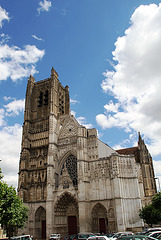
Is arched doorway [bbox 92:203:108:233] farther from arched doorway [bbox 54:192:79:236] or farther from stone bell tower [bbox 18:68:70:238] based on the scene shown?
stone bell tower [bbox 18:68:70:238]

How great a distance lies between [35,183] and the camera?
3238 centimetres

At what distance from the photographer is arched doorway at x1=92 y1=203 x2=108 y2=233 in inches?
1085

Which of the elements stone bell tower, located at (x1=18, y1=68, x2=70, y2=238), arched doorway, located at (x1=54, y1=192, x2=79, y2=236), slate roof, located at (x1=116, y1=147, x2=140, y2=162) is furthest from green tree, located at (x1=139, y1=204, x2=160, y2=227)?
slate roof, located at (x1=116, y1=147, x2=140, y2=162)

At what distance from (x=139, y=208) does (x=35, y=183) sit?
618 inches

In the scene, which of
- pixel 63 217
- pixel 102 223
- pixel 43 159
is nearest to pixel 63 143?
pixel 43 159

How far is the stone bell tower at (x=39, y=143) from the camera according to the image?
31.2m

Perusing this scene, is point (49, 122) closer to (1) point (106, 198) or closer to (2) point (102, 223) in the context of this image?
(1) point (106, 198)

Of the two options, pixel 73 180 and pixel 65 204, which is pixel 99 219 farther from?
pixel 73 180

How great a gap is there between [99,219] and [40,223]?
9.06 meters

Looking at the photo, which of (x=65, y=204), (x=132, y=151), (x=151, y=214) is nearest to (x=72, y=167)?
(x=65, y=204)

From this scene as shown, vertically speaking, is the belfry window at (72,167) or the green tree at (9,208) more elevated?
the belfry window at (72,167)

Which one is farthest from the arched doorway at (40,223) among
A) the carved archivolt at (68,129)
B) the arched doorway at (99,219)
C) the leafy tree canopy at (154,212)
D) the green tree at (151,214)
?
the leafy tree canopy at (154,212)

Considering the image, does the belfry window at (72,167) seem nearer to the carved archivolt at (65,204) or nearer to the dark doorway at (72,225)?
the carved archivolt at (65,204)

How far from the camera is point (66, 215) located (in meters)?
30.5
